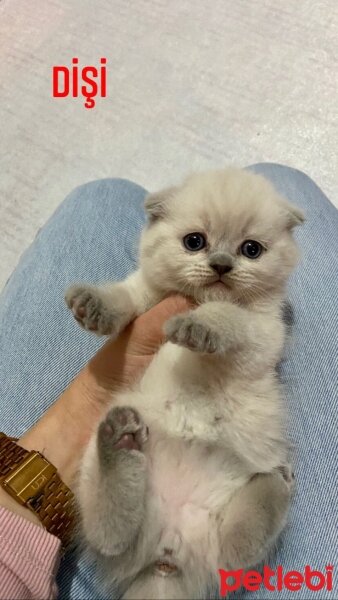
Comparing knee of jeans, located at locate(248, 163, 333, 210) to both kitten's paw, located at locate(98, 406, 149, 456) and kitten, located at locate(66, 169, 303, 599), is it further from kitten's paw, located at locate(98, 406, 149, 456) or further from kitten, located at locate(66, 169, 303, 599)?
kitten's paw, located at locate(98, 406, 149, 456)

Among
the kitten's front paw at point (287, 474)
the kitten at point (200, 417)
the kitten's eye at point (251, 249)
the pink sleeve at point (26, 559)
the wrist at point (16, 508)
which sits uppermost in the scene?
the kitten's eye at point (251, 249)

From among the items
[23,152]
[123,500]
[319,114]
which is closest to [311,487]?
[123,500]

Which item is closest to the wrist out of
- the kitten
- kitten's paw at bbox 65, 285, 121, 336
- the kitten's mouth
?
the kitten

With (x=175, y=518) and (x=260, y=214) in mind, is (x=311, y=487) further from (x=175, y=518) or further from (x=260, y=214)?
(x=260, y=214)

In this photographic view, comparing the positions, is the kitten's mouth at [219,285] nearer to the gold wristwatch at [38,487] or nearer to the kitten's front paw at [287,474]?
the kitten's front paw at [287,474]

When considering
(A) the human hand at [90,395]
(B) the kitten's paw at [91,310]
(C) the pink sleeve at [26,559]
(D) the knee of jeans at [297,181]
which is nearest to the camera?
(C) the pink sleeve at [26,559]

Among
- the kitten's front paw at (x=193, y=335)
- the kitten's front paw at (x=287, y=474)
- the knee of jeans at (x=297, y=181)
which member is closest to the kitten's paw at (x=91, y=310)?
the kitten's front paw at (x=193, y=335)
